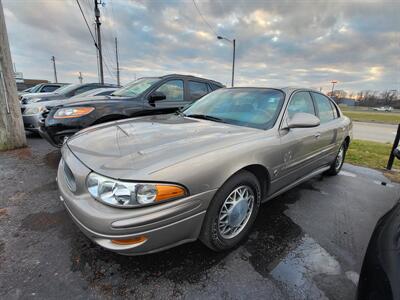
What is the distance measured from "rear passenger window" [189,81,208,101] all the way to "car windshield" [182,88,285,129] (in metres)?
1.85

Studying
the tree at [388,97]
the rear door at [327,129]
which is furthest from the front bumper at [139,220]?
the tree at [388,97]

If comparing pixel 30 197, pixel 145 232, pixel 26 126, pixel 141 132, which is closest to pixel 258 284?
pixel 145 232

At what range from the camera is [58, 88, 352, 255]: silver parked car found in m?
1.53

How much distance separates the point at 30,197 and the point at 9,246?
107 centimetres

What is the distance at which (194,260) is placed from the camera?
2.01 metres

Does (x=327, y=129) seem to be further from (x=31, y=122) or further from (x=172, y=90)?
(x=31, y=122)

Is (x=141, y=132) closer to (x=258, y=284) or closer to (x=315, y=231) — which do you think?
(x=258, y=284)

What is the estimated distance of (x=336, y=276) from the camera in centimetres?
192

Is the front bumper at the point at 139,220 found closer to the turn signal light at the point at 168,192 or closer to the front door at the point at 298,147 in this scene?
the turn signal light at the point at 168,192

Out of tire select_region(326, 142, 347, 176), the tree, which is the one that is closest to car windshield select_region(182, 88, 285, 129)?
tire select_region(326, 142, 347, 176)

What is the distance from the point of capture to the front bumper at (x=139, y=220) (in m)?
1.49

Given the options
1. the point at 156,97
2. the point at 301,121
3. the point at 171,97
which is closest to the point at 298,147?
the point at 301,121

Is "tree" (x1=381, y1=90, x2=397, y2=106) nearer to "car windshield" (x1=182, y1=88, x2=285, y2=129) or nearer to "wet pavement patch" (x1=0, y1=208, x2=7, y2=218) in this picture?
"car windshield" (x1=182, y1=88, x2=285, y2=129)

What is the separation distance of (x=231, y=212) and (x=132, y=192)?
3.18ft
